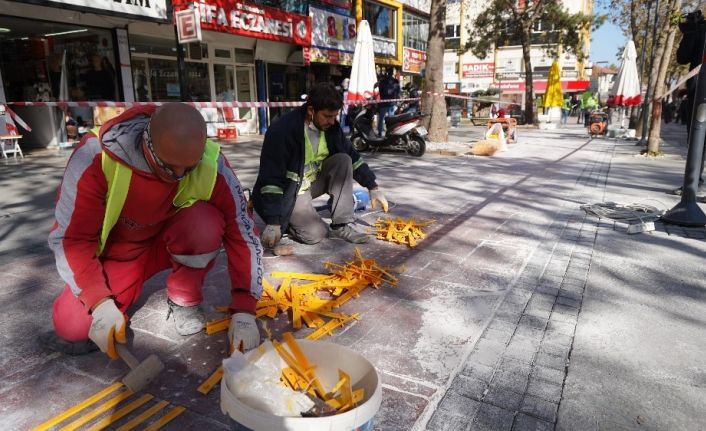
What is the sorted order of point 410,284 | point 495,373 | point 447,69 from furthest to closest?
1. point 447,69
2. point 410,284
3. point 495,373

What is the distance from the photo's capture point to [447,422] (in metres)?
1.90

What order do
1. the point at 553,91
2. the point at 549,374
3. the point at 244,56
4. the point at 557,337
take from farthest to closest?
the point at 553,91 → the point at 244,56 → the point at 557,337 → the point at 549,374

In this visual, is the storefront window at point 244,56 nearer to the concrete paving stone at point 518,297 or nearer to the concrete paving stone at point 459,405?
the concrete paving stone at point 518,297

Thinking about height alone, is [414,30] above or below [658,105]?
above

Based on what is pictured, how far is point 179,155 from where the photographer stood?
180cm

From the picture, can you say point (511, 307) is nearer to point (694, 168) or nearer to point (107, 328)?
point (107, 328)

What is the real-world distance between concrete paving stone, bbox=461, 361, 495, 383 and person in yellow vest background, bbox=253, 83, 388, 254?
184 centimetres

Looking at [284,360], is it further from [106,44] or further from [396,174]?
[106,44]

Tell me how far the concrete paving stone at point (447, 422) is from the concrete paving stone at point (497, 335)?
0.72 meters

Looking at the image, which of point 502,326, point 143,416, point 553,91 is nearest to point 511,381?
point 502,326

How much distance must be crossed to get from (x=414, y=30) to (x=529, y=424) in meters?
29.1

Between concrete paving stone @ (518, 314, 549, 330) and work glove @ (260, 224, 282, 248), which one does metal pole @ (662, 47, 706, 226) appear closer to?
concrete paving stone @ (518, 314, 549, 330)

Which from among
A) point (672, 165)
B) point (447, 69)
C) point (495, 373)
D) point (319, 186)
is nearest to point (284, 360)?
point (495, 373)

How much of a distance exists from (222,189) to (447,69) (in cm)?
5372
